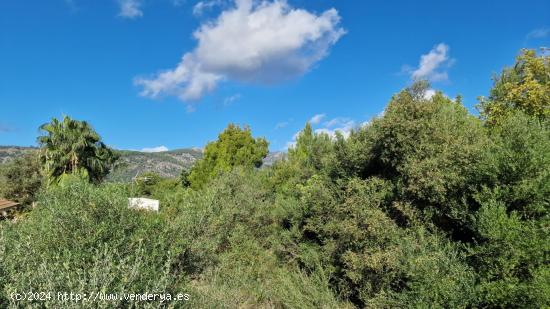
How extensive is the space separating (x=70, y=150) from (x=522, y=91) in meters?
24.5

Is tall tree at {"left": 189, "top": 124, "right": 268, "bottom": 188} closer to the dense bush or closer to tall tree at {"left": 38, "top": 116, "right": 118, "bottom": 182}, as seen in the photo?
tall tree at {"left": 38, "top": 116, "right": 118, "bottom": 182}

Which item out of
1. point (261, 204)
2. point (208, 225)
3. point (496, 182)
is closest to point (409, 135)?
point (496, 182)

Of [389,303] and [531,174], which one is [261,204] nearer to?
[389,303]

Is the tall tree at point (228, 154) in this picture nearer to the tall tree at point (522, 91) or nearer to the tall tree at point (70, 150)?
the tall tree at point (70, 150)

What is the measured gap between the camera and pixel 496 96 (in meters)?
19.6

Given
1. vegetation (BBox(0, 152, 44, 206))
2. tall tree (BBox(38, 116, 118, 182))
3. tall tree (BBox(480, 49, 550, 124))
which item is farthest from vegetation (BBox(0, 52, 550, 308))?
vegetation (BBox(0, 152, 44, 206))

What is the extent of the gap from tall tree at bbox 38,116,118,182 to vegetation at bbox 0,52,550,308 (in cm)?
1096

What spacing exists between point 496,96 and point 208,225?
1737 centimetres

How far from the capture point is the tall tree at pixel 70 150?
21578 millimetres

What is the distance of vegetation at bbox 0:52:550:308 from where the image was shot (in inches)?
260

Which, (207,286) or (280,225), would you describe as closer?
(207,286)

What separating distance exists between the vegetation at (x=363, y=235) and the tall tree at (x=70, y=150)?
10956 mm

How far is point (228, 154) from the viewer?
31.6 meters

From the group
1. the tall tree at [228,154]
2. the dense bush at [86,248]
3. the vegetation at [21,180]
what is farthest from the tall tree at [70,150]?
the dense bush at [86,248]
